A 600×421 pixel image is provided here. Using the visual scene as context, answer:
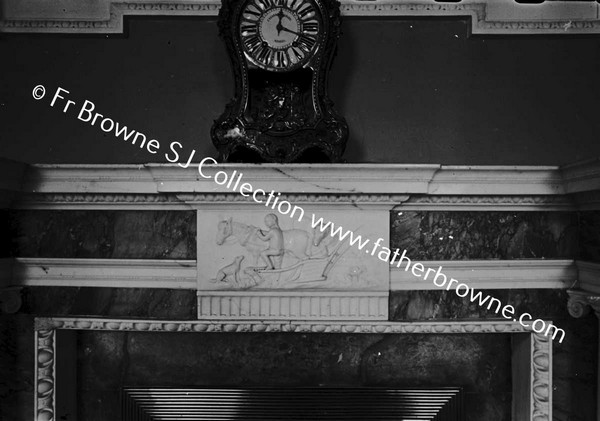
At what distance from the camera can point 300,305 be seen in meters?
2.23

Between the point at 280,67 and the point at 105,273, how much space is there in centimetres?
133

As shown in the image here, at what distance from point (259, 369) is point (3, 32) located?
2277 millimetres

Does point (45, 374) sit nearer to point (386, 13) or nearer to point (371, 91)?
point (371, 91)

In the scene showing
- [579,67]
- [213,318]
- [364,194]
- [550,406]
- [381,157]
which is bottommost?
[550,406]

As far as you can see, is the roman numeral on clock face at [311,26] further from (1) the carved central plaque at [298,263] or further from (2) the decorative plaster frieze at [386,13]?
(1) the carved central plaque at [298,263]

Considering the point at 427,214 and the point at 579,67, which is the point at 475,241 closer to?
the point at 427,214

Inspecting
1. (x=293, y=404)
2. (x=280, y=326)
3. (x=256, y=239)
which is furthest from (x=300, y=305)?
(x=293, y=404)

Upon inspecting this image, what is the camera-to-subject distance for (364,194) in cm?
217

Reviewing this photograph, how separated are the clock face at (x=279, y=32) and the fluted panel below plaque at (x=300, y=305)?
112 centimetres

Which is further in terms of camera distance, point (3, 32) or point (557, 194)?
point (3, 32)

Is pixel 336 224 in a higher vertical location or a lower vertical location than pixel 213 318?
higher

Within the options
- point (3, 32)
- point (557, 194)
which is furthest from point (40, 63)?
point (557, 194)

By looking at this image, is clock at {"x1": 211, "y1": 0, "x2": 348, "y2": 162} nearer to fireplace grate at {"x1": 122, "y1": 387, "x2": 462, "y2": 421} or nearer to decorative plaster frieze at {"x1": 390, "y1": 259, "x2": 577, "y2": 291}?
decorative plaster frieze at {"x1": 390, "y1": 259, "x2": 577, "y2": 291}

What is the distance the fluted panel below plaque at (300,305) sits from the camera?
2232 millimetres
